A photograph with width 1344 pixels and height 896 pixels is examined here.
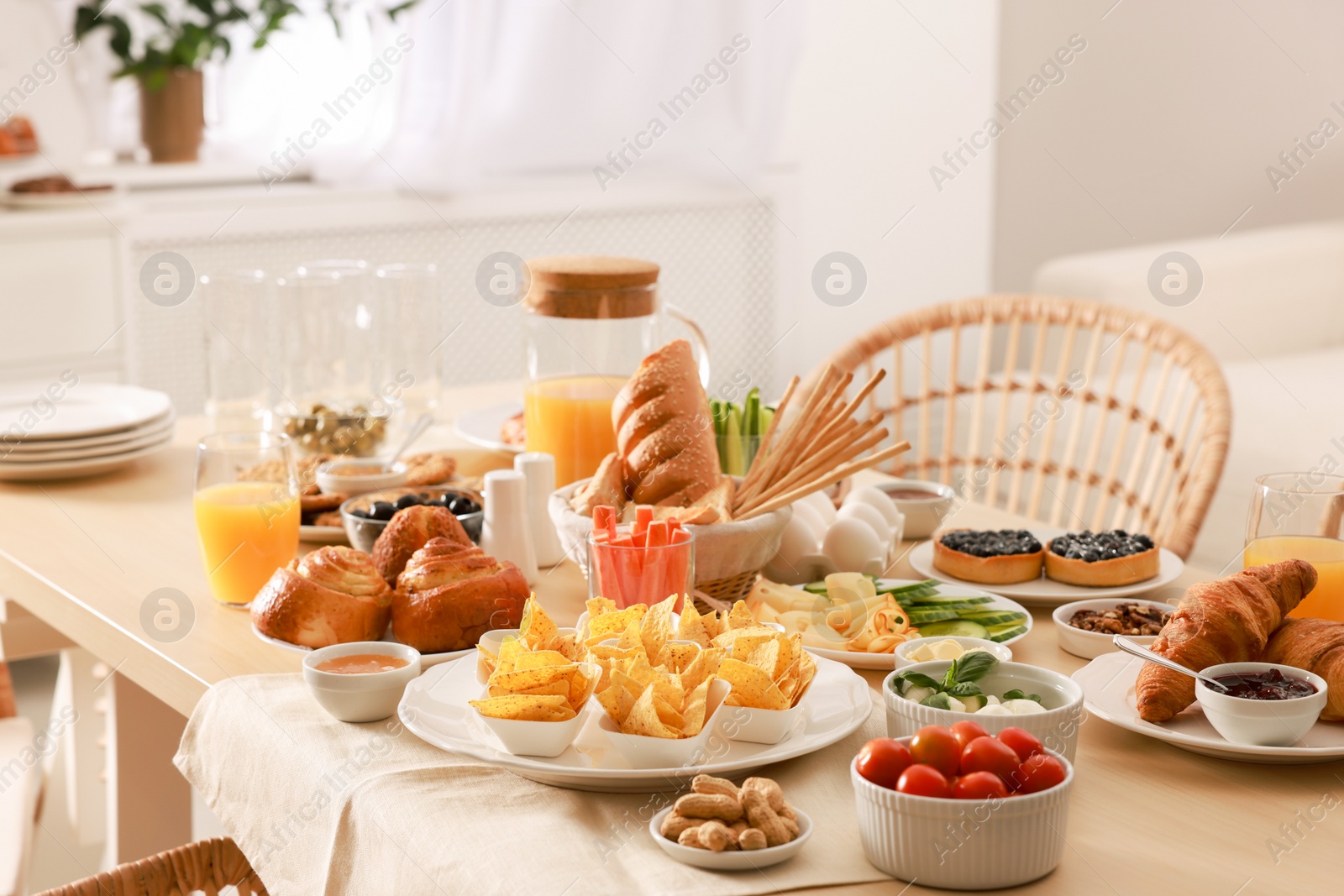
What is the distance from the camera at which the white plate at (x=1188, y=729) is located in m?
0.94

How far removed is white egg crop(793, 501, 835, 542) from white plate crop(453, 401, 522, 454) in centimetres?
44

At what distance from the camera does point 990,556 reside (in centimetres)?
131

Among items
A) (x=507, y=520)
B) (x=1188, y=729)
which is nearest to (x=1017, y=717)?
(x=1188, y=729)

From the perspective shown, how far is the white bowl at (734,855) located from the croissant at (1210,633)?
0.99 feet

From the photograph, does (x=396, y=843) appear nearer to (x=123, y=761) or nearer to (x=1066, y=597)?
(x=1066, y=597)

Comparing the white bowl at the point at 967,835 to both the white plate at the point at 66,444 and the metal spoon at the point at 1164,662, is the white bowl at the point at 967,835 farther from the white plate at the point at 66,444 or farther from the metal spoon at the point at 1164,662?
the white plate at the point at 66,444

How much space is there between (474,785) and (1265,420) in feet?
8.16

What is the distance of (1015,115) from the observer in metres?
4.64

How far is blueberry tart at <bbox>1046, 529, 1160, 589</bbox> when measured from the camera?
1298 mm

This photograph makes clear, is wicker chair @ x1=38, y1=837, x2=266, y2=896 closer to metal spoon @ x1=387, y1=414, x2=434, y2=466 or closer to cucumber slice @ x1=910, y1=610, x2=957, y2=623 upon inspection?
metal spoon @ x1=387, y1=414, x2=434, y2=466

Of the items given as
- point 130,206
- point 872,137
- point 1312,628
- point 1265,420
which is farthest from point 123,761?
point 872,137

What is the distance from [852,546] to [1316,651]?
45cm

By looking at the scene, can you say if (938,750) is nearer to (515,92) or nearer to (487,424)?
(487,424)

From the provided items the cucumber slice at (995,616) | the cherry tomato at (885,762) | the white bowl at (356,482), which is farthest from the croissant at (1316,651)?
the white bowl at (356,482)
